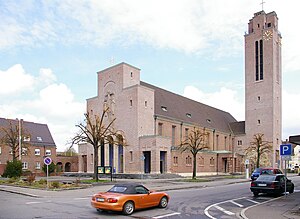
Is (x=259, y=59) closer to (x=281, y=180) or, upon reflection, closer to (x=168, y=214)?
(x=281, y=180)

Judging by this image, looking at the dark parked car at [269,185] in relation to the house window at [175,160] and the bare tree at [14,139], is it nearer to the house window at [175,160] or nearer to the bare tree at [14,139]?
the bare tree at [14,139]

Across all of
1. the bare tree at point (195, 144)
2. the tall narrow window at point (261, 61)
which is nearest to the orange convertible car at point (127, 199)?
the bare tree at point (195, 144)

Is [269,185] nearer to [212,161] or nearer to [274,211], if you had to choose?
[274,211]

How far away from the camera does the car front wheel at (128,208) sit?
47.8 feet

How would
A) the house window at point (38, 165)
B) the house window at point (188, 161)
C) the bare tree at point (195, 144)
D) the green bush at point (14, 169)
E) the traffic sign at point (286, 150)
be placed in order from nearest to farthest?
the traffic sign at point (286, 150)
the green bush at point (14, 169)
the bare tree at point (195, 144)
the house window at point (188, 161)
the house window at point (38, 165)

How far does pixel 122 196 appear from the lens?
14734mm

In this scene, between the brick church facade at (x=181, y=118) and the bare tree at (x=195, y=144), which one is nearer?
the bare tree at (x=195, y=144)

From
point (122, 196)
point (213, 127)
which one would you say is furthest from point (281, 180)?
point (213, 127)

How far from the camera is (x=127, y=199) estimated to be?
1480 centimetres

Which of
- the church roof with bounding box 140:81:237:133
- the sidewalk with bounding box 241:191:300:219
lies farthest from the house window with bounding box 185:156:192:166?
the sidewalk with bounding box 241:191:300:219

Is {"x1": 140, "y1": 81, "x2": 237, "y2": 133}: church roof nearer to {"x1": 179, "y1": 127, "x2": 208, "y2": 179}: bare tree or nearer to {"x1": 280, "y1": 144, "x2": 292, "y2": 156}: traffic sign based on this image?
{"x1": 179, "y1": 127, "x2": 208, "y2": 179}: bare tree

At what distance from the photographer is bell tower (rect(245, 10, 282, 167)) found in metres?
69.4

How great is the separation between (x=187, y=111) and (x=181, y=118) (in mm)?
5289

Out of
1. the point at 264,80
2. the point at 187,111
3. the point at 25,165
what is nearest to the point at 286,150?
the point at 187,111
